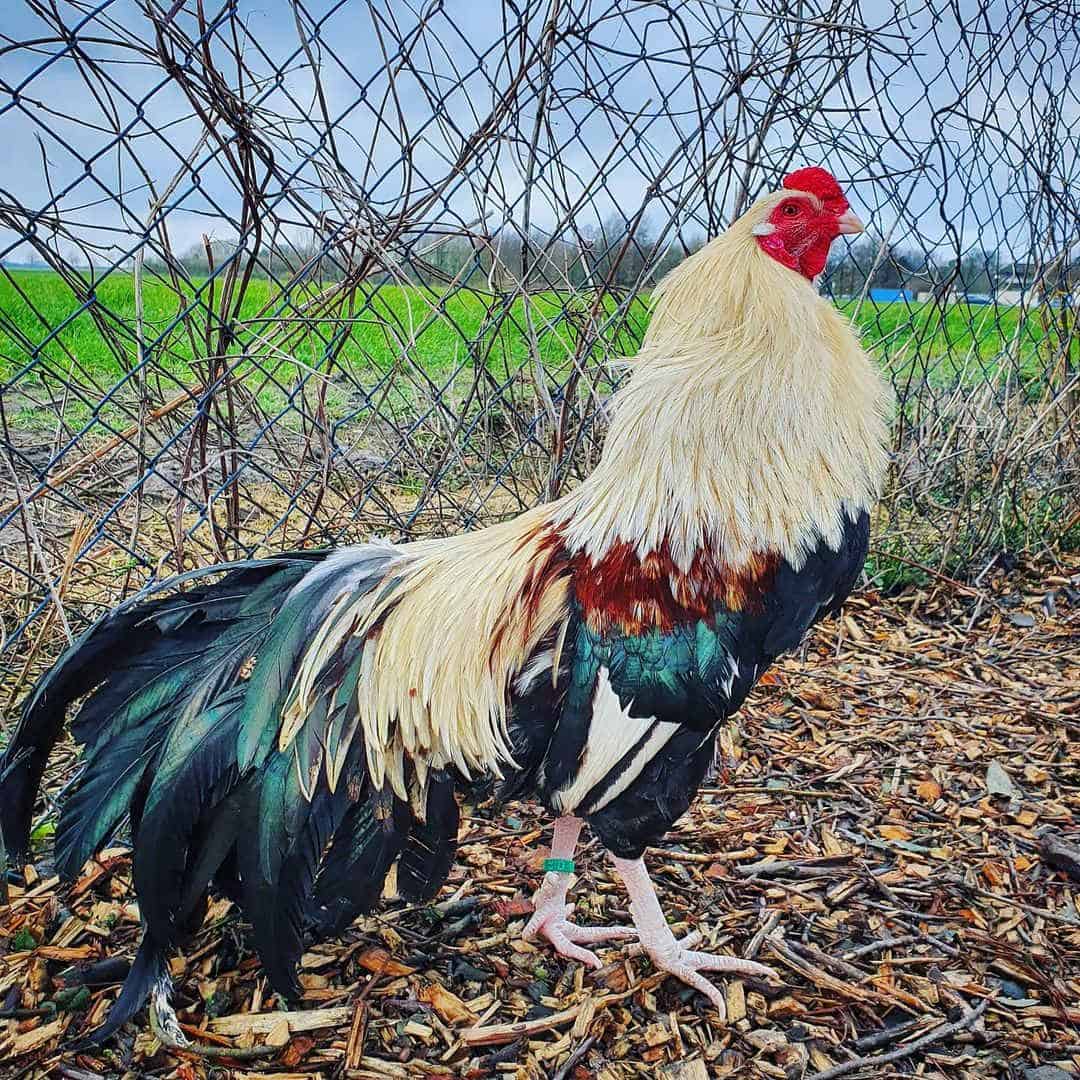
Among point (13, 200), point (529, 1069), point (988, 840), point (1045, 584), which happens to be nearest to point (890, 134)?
point (1045, 584)

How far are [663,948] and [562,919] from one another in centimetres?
30

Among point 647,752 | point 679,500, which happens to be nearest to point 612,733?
point 647,752

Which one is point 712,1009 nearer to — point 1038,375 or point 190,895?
point 190,895

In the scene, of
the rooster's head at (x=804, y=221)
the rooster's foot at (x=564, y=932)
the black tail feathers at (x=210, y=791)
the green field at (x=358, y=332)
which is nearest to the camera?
the black tail feathers at (x=210, y=791)

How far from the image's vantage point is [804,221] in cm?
222

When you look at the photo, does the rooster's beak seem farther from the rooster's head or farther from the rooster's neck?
the rooster's neck

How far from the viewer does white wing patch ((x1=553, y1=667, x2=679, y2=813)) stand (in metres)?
2.01

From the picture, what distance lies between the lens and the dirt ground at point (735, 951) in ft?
6.80

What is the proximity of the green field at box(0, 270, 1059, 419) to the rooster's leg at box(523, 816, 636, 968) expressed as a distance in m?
1.55

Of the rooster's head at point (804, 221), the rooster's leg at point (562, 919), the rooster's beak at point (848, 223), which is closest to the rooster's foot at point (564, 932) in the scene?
the rooster's leg at point (562, 919)

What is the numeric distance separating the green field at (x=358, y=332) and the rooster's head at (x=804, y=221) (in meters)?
1.03

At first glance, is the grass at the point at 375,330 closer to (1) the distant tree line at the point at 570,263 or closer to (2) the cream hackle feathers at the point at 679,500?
(1) the distant tree line at the point at 570,263

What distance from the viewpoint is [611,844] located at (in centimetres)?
219

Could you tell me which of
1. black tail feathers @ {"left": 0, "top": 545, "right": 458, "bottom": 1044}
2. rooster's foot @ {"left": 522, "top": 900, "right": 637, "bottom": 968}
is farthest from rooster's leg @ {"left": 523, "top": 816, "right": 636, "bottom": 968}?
black tail feathers @ {"left": 0, "top": 545, "right": 458, "bottom": 1044}
